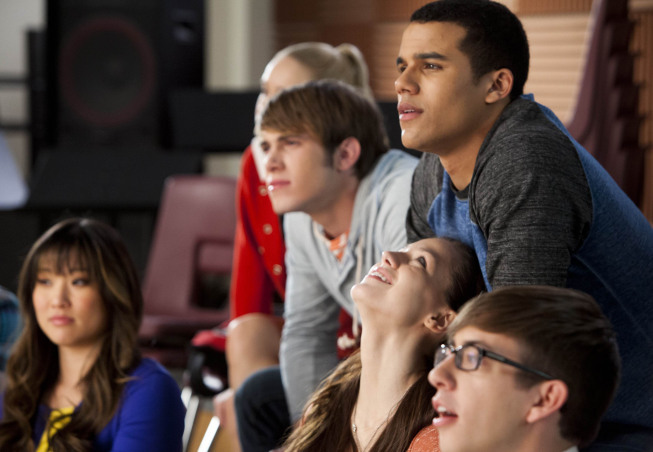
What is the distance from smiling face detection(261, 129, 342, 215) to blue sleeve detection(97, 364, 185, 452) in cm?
40

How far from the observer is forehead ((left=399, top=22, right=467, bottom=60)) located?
53.2 inches

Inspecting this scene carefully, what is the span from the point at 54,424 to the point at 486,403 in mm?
1013

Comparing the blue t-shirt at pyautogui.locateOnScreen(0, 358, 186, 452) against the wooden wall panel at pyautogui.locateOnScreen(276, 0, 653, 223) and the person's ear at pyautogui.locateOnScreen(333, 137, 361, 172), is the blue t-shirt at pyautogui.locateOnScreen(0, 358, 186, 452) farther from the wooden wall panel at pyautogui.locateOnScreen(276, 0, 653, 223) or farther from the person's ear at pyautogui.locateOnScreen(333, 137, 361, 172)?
the wooden wall panel at pyautogui.locateOnScreen(276, 0, 653, 223)

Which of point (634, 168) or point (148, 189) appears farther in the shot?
point (148, 189)

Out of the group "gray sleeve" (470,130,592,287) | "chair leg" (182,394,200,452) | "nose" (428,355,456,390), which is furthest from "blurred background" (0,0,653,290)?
"nose" (428,355,456,390)

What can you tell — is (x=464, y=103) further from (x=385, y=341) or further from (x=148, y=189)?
(x=148, y=189)

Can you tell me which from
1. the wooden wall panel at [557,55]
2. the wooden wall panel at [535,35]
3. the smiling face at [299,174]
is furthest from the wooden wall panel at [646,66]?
the smiling face at [299,174]

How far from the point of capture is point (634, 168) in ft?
8.20

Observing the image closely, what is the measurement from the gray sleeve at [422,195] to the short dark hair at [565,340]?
496 millimetres

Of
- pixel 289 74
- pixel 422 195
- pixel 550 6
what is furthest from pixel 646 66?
pixel 422 195

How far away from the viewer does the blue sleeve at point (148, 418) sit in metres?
1.68

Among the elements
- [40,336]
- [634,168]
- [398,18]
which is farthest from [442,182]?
[398,18]

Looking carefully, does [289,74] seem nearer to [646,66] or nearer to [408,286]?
[408,286]

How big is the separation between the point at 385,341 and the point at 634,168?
55.8 inches
